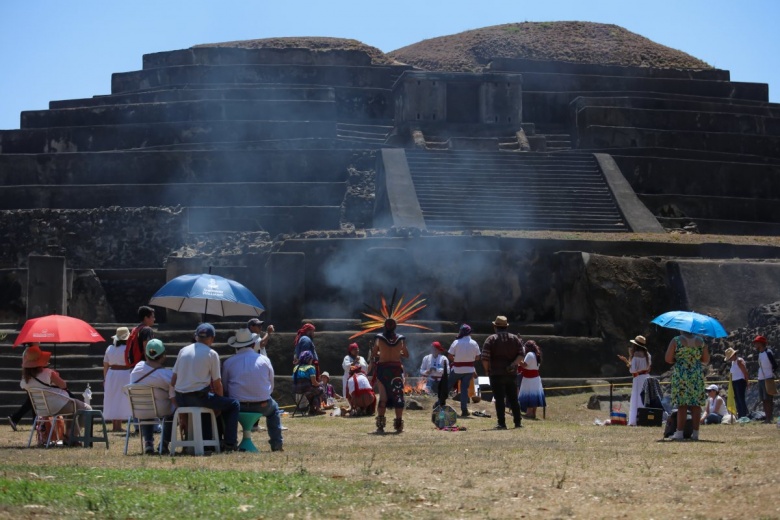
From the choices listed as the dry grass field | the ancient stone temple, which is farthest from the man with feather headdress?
the ancient stone temple

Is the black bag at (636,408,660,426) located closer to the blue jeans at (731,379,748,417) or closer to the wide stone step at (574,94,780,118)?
the blue jeans at (731,379,748,417)

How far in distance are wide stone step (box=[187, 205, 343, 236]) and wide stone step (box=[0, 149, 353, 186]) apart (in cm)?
211

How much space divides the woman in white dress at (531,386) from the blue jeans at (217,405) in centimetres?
686

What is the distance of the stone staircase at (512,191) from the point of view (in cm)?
2925

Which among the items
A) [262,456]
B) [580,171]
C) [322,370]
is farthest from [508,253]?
[262,456]

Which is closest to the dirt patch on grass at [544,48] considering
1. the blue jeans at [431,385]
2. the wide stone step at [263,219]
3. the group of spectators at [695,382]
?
the wide stone step at [263,219]

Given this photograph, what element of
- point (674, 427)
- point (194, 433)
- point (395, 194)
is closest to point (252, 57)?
point (395, 194)

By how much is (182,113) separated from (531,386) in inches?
856

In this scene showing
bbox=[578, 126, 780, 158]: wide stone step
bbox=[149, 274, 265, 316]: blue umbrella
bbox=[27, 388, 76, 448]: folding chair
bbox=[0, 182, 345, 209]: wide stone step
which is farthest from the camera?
bbox=[578, 126, 780, 158]: wide stone step

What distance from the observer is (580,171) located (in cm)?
3281

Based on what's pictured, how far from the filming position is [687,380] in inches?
535

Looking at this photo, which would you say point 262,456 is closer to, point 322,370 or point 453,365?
point 453,365

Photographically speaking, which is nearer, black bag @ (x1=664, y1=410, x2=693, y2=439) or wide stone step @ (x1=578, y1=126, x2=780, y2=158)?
black bag @ (x1=664, y1=410, x2=693, y2=439)

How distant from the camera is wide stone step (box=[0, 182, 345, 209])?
32438 millimetres
